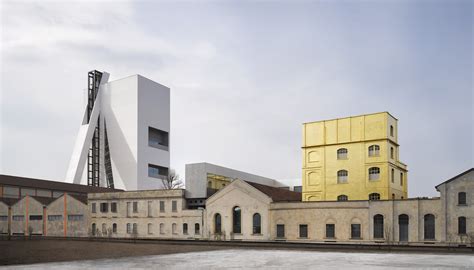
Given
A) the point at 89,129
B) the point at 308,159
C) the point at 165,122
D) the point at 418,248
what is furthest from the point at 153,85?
the point at 418,248

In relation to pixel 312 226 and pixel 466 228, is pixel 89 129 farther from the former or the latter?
pixel 466 228

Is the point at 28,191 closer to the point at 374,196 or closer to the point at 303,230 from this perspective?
the point at 303,230

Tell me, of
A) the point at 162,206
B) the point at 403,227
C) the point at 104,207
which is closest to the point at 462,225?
the point at 403,227

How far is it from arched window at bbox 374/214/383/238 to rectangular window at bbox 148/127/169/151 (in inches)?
2366

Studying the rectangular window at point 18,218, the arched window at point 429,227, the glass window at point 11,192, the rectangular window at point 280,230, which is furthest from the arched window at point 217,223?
the glass window at point 11,192

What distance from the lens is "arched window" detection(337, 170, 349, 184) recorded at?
165 feet

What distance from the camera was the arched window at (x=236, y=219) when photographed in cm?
4809

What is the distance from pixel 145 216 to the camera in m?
54.2

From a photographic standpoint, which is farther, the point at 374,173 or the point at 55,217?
the point at 55,217

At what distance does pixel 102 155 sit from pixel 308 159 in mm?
54224

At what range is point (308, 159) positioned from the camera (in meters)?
53.1

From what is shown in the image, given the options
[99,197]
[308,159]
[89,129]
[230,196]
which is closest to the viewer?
[230,196]

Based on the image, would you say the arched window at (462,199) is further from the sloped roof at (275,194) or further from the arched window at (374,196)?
the sloped roof at (275,194)

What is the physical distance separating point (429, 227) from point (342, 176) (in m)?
12.1
